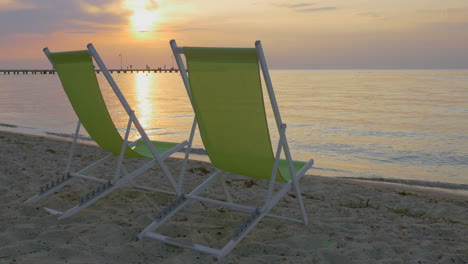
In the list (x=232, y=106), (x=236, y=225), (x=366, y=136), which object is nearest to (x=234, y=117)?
(x=232, y=106)

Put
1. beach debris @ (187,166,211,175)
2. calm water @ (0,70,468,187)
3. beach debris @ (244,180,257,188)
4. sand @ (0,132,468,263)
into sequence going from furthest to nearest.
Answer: calm water @ (0,70,468,187), beach debris @ (187,166,211,175), beach debris @ (244,180,257,188), sand @ (0,132,468,263)

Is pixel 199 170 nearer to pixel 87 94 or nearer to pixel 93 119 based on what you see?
pixel 93 119

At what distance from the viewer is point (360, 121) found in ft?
49.1

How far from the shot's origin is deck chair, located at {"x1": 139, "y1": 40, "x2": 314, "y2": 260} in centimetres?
249

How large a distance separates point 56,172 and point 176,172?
59.4 inches

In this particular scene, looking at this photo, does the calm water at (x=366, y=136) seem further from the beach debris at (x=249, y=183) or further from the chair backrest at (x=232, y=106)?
the chair backrest at (x=232, y=106)

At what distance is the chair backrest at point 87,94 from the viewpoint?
10.5ft

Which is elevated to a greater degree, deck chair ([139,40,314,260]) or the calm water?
deck chair ([139,40,314,260])

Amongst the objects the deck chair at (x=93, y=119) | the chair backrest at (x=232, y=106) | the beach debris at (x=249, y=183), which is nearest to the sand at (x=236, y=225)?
the beach debris at (x=249, y=183)

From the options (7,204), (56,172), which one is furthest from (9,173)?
(7,204)

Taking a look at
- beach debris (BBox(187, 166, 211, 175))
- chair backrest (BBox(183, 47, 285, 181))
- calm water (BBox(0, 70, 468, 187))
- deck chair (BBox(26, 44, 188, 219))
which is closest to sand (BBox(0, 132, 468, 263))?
deck chair (BBox(26, 44, 188, 219))

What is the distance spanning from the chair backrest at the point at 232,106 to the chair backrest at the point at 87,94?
887 millimetres

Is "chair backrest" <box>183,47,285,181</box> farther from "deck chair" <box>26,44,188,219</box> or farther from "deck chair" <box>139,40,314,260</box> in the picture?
"deck chair" <box>26,44,188,219</box>

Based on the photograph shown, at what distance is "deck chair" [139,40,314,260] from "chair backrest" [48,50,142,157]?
2.54 feet
